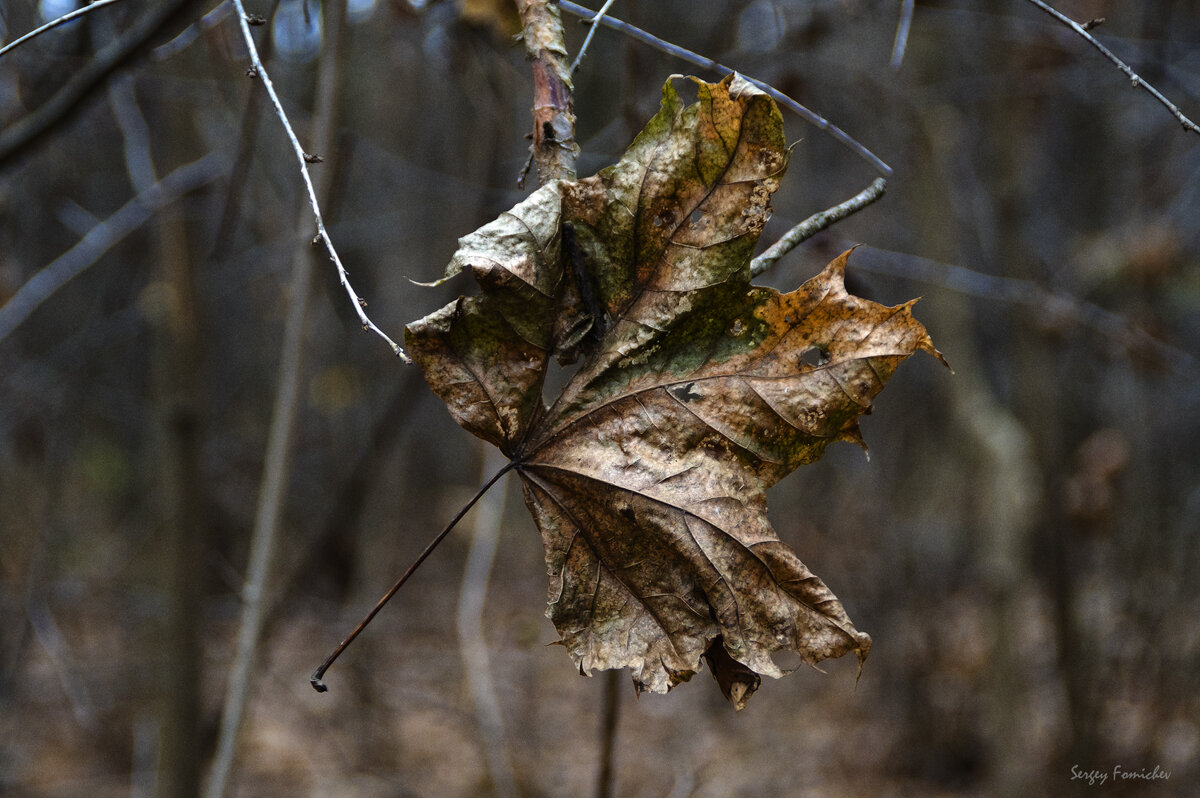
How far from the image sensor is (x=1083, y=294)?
3803 mm

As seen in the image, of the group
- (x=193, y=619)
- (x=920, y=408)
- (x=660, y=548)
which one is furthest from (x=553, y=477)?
(x=920, y=408)

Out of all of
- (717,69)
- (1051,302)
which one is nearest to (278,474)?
(717,69)

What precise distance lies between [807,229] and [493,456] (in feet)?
4.22

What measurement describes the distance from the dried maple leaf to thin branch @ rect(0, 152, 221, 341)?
162 cm

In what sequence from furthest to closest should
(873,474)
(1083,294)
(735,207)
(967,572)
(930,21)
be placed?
(873,474), (967,572), (930,21), (1083,294), (735,207)

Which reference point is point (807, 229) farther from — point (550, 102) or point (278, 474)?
point (278, 474)

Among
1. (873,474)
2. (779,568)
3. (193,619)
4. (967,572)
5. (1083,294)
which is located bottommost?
(967,572)

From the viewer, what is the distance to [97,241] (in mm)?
2160

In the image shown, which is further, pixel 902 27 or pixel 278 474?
pixel 278 474

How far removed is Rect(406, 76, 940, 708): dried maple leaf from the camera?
2.38 feet

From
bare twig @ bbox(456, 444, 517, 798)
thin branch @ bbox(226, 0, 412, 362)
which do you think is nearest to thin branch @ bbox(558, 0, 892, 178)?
thin branch @ bbox(226, 0, 412, 362)

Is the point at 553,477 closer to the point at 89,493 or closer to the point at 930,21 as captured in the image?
the point at 930,21

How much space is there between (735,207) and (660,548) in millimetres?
336

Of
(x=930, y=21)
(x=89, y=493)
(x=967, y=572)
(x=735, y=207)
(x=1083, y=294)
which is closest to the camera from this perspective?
(x=735, y=207)
